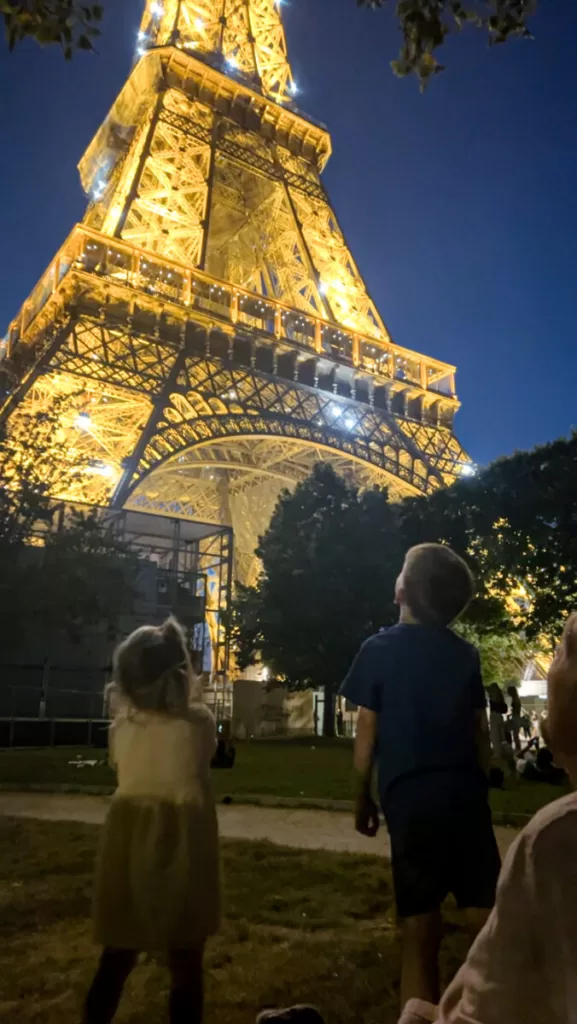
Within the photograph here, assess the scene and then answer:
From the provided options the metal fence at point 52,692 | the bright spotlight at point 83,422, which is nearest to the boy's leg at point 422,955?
the metal fence at point 52,692

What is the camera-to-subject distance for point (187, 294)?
29047 mm

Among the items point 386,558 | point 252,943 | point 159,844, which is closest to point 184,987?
point 159,844

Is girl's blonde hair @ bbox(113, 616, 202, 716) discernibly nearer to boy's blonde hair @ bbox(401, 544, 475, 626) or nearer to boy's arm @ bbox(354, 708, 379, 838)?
boy's arm @ bbox(354, 708, 379, 838)

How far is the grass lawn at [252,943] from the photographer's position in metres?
2.94

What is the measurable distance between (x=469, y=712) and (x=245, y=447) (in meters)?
34.1

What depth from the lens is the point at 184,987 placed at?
230 centimetres

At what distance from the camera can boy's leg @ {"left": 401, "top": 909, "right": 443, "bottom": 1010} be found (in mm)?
2277

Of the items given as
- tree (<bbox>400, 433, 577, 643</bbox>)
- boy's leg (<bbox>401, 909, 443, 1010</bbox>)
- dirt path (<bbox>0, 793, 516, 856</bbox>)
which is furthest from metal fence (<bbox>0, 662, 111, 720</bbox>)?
boy's leg (<bbox>401, 909, 443, 1010</bbox>)

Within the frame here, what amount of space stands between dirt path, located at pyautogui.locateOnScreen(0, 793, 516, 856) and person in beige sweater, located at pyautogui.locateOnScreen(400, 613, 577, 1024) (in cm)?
521

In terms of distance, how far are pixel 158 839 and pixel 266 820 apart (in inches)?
220

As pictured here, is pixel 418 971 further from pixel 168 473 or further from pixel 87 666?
pixel 168 473

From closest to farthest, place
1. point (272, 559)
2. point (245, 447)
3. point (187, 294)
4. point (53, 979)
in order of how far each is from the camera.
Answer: point (53, 979) → point (272, 559) → point (187, 294) → point (245, 447)

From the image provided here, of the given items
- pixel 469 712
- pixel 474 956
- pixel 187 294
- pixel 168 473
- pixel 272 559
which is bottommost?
pixel 474 956

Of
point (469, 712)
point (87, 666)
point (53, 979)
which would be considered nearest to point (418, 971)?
point (469, 712)
